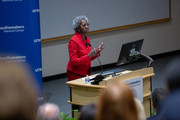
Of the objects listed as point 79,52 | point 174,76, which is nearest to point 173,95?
point 174,76

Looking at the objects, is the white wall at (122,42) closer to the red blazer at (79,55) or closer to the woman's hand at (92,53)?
the red blazer at (79,55)

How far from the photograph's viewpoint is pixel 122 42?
339 inches

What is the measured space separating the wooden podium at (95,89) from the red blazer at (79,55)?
39cm

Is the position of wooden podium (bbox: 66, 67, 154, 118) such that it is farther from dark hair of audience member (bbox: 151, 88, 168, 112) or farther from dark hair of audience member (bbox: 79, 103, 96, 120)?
dark hair of audience member (bbox: 79, 103, 96, 120)

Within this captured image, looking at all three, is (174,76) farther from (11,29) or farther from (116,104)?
(11,29)

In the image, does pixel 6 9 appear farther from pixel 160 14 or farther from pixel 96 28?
pixel 160 14

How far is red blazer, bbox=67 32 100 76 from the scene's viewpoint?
4.64 metres

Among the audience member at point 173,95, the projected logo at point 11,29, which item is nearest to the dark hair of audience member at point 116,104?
the audience member at point 173,95

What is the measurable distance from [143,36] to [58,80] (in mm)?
2636

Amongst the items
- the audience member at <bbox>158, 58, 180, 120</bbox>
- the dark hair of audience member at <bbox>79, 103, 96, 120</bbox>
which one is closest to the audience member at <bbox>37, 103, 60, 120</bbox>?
the dark hair of audience member at <bbox>79, 103, 96, 120</bbox>

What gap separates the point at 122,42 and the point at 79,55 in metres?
3.97

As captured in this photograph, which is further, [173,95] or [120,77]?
[120,77]

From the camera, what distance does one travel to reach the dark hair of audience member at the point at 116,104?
136 centimetres

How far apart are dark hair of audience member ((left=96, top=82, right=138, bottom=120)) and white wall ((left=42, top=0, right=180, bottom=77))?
6.03 m
